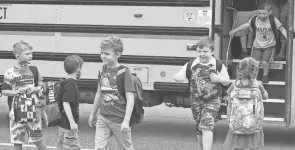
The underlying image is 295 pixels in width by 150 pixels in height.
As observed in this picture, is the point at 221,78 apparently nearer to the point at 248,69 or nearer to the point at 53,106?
the point at 248,69

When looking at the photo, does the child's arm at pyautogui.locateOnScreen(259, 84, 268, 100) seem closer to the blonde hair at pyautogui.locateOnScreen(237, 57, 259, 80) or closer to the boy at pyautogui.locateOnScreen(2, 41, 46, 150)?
the blonde hair at pyautogui.locateOnScreen(237, 57, 259, 80)

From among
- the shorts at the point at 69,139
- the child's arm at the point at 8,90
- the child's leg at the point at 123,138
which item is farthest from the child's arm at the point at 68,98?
the child's arm at the point at 8,90

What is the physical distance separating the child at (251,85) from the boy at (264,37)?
2172 mm

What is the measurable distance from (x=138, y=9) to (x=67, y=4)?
87cm

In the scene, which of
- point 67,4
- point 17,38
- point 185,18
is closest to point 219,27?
point 185,18

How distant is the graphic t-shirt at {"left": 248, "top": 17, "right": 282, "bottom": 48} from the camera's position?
8219 mm

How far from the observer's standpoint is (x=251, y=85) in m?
5.95

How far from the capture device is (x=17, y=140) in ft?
19.9

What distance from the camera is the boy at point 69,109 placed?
5621 millimetres

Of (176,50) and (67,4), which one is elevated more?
(67,4)

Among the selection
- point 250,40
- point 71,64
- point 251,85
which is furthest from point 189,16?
point 71,64

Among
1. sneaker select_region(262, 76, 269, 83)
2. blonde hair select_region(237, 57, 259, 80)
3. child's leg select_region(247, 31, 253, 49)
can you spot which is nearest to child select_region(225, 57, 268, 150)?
blonde hair select_region(237, 57, 259, 80)

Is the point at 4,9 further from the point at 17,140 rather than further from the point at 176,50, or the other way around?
the point at 17,140

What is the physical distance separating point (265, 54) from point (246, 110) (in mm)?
2424
